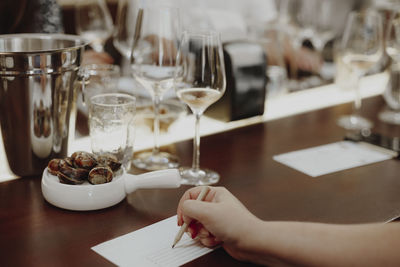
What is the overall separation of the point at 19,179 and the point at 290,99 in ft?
3.13

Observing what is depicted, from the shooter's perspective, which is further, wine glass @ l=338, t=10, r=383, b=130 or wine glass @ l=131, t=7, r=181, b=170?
wine glass @ l=338, t=10, r=383, b=130

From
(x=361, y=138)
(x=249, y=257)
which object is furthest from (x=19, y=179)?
(x=361, y=138)

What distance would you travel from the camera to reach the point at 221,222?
2.40 feet

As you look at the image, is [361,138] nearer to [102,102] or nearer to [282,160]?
[282,160]

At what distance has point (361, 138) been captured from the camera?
1309 millimetres

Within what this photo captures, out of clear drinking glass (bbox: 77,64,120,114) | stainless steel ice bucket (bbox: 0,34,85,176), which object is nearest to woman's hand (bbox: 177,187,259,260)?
stainless steel ice bucket (bbox: 0,34,85,176)

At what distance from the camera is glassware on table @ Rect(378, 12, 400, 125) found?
1.50 m

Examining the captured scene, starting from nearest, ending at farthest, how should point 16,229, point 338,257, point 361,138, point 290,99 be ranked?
point 338,257 → point 16,229 → point 361,138 → point 290,99

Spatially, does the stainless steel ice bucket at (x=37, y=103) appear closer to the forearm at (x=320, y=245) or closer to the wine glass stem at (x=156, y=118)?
the wine glass stem at (x=156, y=118)

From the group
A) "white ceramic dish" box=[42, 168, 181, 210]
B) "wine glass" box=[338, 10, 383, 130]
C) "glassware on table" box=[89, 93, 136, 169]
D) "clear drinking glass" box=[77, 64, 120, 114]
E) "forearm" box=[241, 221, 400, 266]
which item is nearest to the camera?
"forearm" box=[241, 221, 400, 266]

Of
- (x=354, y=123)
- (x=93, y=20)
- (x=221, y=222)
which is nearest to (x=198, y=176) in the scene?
(x=221, y=222)

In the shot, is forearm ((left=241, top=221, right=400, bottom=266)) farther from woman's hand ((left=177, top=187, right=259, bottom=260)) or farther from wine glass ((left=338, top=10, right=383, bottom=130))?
wine glass ((left=338, top=10, right=383, bottom=130))

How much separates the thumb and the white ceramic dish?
154mm

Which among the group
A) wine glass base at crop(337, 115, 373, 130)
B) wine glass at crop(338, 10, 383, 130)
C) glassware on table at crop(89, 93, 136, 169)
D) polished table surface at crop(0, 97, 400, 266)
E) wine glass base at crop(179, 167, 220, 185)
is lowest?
polished table surface at crop(0, 97, 400, 266)
